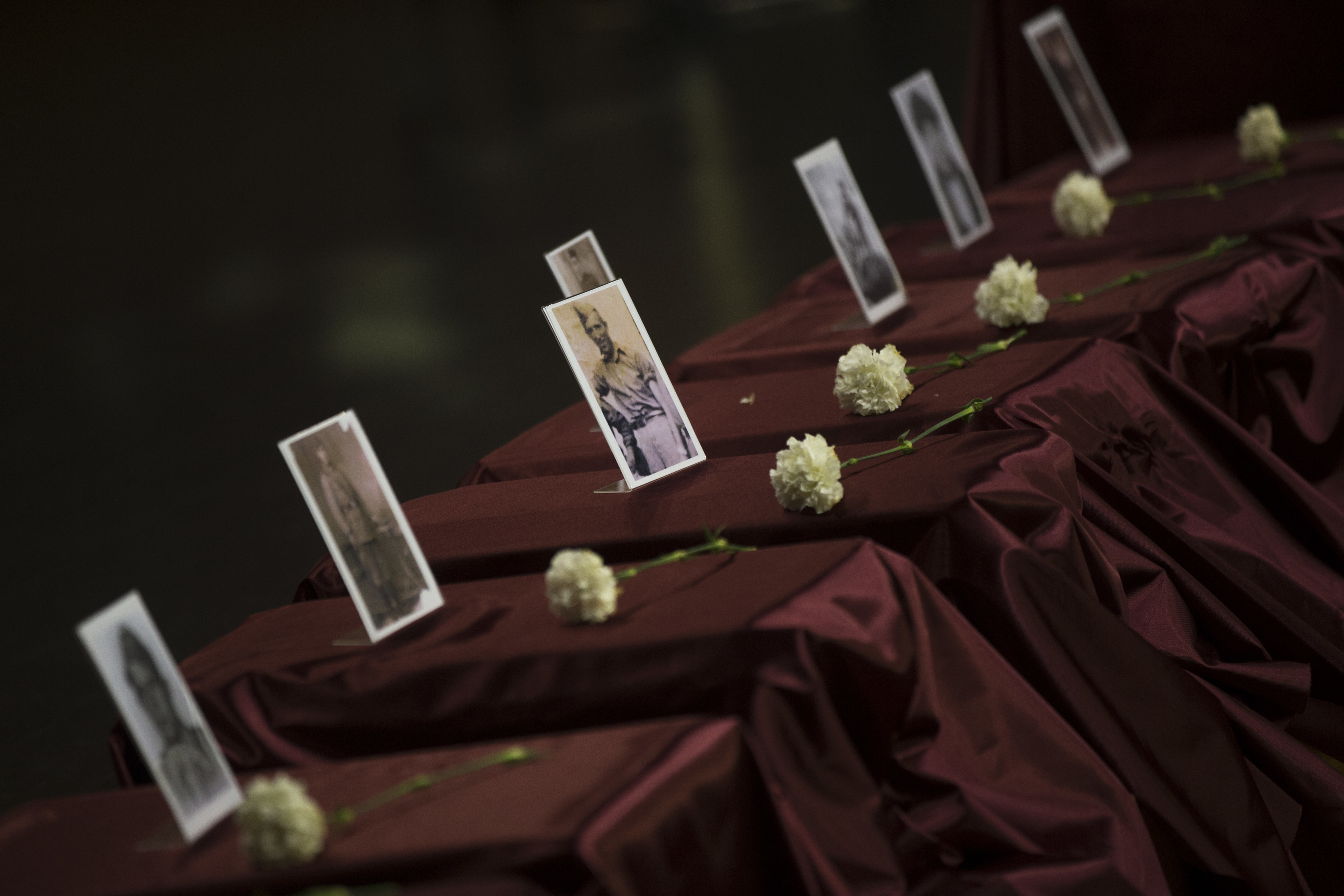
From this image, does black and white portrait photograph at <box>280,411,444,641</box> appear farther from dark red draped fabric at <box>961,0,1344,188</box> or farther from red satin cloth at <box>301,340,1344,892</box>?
dark red draped fabric at <box>961,0,1344,188</box>

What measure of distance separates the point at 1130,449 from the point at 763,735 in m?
0.97

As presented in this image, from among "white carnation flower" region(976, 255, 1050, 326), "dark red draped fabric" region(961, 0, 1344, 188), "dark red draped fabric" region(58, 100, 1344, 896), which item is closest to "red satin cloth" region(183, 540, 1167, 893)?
"dark red draped fabric" region(58, 100, 1344, 896)

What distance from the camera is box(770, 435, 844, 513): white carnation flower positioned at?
4.91ft

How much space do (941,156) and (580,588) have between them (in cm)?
193

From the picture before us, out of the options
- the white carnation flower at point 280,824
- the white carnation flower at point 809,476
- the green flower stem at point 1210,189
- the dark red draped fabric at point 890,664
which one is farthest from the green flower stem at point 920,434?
the green flower stem at point 1210,189

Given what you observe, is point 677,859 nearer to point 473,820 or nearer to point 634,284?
point 473,820

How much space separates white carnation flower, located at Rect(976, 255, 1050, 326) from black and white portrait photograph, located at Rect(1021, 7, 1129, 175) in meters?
1.49

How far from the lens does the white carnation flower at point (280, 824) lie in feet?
3.51

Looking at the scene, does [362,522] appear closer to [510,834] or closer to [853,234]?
[510,834]

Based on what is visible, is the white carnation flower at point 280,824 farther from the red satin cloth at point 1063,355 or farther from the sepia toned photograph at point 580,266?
the sepia toned photograph at point 580,266

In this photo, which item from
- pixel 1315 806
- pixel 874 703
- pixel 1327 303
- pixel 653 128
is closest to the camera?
pixel 874 703

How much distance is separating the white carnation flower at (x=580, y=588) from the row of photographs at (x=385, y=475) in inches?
8.1

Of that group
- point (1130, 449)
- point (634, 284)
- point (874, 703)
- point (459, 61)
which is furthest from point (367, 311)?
point (459, 61)

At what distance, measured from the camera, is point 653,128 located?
9.39 m
